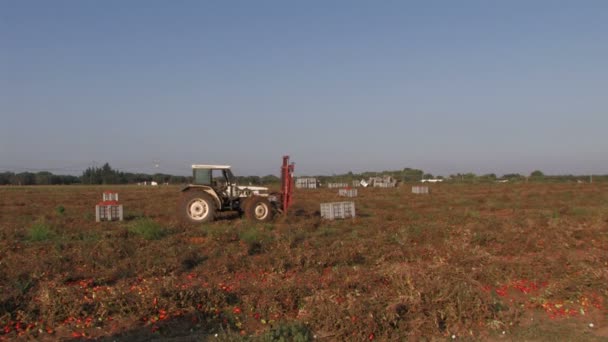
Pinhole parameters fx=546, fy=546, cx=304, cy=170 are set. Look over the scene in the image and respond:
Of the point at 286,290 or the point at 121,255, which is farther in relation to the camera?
the point at 121,255

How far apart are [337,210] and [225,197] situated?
166 inches

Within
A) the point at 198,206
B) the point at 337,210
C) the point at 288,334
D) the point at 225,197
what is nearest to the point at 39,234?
the point at 198,206

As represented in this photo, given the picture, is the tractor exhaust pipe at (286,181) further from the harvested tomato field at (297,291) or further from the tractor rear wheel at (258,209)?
the harvested tomato field at (297,291)

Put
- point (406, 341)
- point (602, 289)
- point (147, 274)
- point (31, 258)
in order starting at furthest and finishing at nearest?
1. point (31, 258)
2. point (147, 274)
3. point (602, 289)
4. point (406, 341)

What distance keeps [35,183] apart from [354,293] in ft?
328

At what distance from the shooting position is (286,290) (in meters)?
7.04

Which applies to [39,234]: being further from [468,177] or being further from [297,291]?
[468,177]

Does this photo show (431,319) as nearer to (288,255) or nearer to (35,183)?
(288,255)

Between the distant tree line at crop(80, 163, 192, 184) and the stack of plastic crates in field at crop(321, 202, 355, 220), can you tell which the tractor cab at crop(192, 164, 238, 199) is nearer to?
the stack of plastic crates in field at crop(321, 202, 355, 220)

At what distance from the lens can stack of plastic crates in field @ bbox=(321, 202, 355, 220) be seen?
1975 cm

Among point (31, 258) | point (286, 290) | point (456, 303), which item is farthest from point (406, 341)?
point (31, 258)

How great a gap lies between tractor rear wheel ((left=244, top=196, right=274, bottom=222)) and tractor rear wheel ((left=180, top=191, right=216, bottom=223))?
118 cm

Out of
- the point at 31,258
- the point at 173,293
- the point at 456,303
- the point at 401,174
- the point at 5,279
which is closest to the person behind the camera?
the point at 456,303

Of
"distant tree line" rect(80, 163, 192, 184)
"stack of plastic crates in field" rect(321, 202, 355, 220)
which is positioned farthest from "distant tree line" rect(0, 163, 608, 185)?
"stack of plastic crates in field" rect(321, 202, 355, 220)
